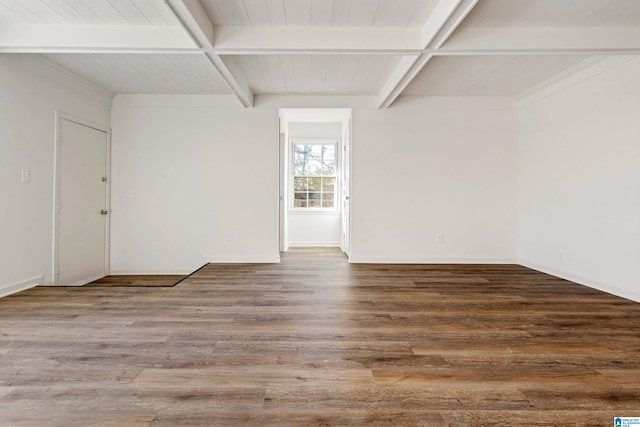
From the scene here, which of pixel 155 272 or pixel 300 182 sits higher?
pixel 300 182

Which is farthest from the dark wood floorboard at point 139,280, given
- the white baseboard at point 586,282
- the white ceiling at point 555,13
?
the white baseboard at point 586,282

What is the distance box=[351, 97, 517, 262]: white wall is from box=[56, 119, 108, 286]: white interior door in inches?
143

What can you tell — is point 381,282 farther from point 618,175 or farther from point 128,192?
point 128,192

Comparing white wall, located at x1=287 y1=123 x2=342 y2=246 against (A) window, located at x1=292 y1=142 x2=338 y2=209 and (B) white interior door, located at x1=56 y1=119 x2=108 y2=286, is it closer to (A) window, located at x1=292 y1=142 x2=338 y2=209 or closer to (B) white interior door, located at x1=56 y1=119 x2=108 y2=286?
(A) window, located at x1=292 y1=142 x2=338 y2=209

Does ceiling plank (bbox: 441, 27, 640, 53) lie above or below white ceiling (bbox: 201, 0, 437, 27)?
below

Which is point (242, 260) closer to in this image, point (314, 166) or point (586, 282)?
point (314, 166)

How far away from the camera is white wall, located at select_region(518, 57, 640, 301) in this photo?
10.6 ft

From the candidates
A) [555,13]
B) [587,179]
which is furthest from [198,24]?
[587,179]

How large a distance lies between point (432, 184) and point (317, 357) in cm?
371

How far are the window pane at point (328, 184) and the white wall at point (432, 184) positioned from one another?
205cm

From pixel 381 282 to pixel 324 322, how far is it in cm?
143

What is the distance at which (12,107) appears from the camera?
10.6 feet

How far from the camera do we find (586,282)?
367cm

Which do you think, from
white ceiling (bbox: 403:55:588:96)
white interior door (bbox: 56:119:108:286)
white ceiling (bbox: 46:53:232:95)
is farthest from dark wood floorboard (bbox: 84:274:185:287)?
white ceiling (bbox: 403:55:588:96)
